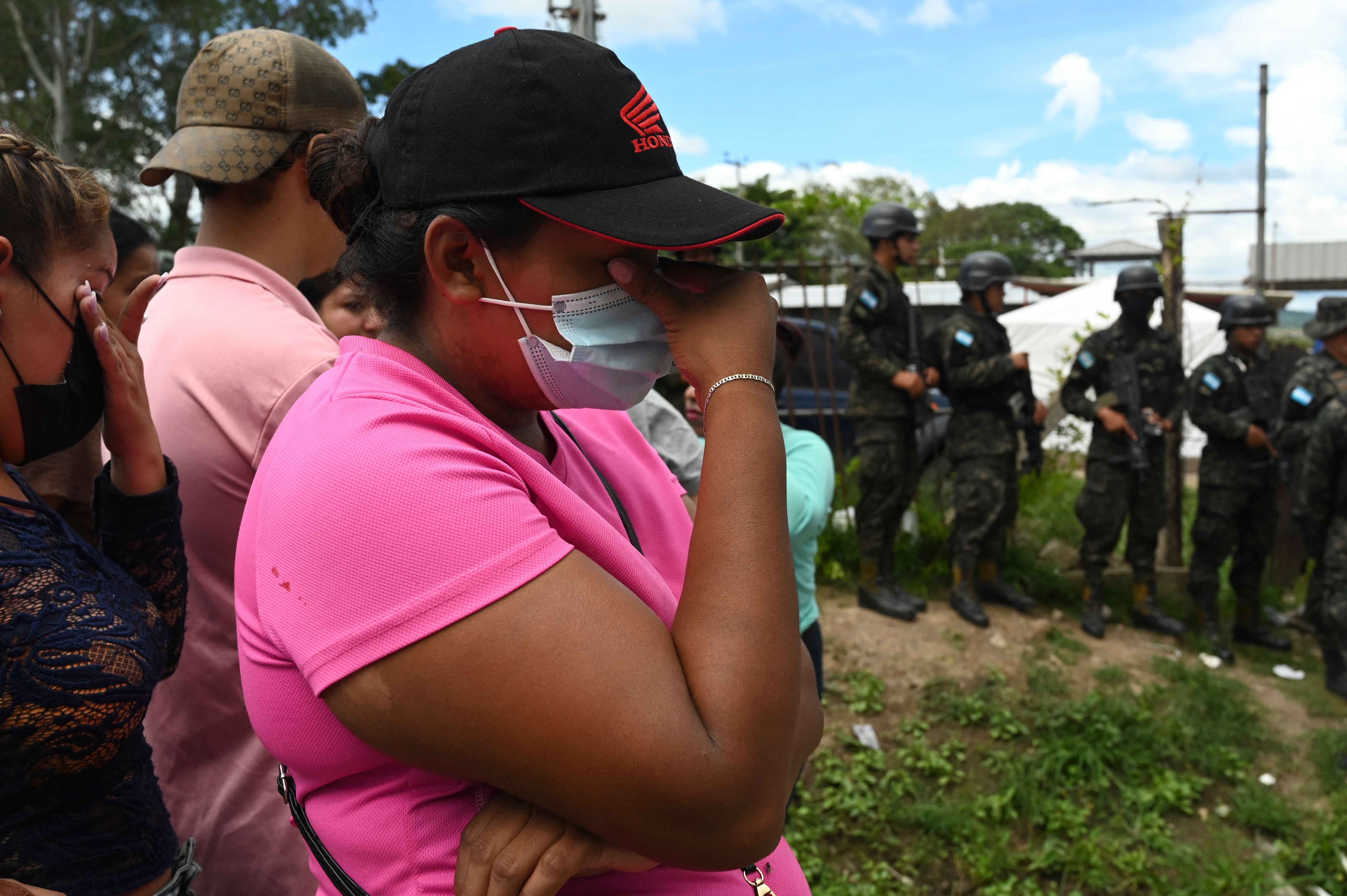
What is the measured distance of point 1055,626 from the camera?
20.8 ft

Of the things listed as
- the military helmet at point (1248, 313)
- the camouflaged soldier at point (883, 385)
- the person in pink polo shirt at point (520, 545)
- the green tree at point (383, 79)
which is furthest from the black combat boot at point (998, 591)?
the green tree at point (383, 79)

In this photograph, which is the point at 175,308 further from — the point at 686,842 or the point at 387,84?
the point at 387,84

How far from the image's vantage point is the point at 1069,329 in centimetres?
1338

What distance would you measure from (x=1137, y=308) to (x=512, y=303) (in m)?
6.49

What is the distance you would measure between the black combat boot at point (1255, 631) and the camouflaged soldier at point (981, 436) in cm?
141

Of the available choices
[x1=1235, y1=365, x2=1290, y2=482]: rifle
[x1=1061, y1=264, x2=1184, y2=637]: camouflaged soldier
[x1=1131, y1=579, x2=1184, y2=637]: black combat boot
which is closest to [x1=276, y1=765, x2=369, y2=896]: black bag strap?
[x1=1061, y1=264, x2=1184, y2=637]: camouflaged soldier

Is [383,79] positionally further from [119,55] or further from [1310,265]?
[1310,265]

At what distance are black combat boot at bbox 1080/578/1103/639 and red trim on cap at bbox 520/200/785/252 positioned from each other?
19.8 feet

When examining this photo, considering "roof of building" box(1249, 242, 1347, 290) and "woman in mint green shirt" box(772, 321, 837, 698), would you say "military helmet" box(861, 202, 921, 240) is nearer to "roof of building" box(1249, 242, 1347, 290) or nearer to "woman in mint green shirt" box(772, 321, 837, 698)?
"woman in mint green shirt" box(772, 321, 837, 698)

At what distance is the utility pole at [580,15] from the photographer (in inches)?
225

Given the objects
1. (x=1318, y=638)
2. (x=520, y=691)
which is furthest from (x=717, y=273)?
(x=1318, y=638)

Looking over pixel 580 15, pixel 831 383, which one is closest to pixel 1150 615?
pixel 831 383

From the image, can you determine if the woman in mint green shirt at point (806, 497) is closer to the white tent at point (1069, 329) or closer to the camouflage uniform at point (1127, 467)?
the camouflage uniform at point (1127, 467)

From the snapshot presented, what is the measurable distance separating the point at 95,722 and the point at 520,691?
0.71 metres
